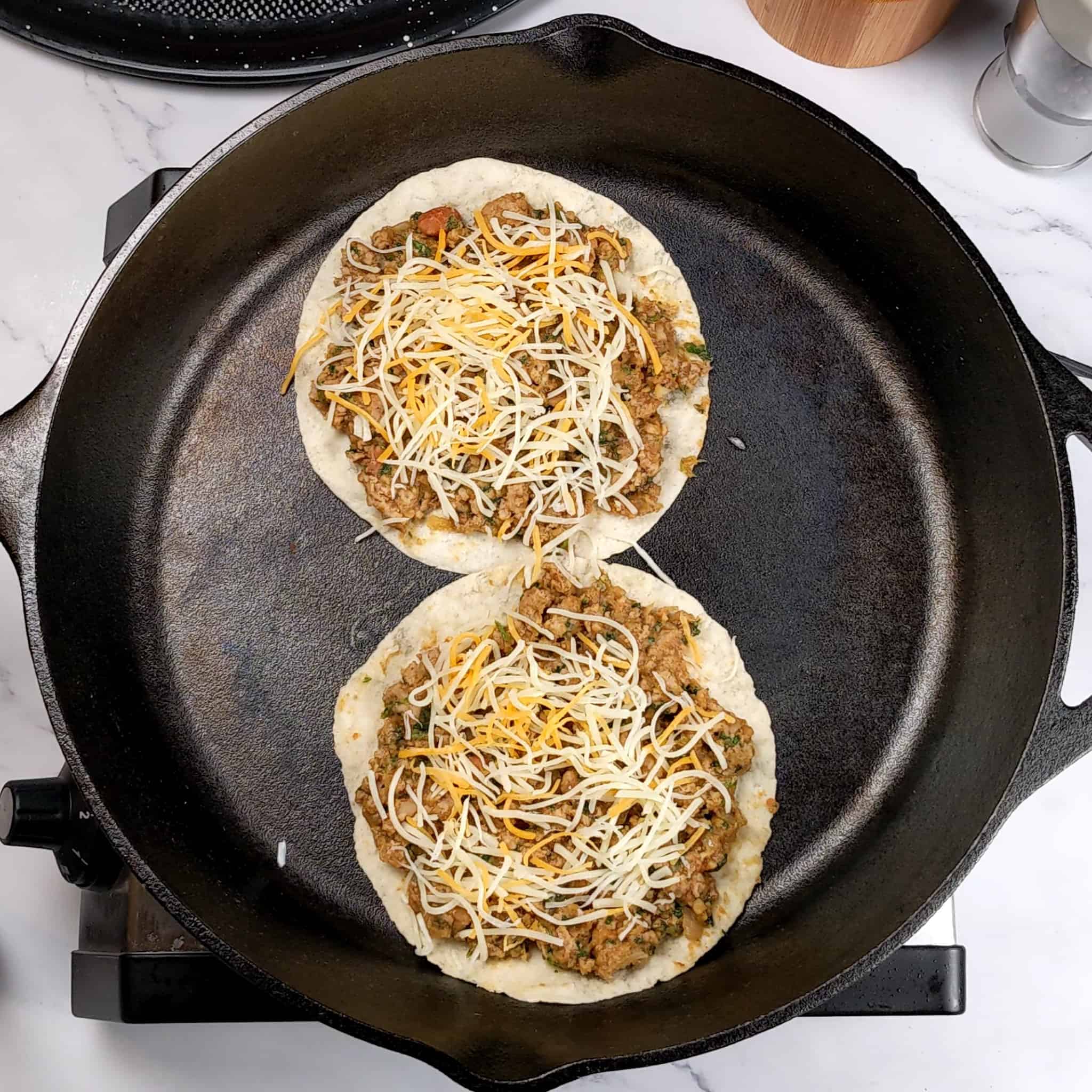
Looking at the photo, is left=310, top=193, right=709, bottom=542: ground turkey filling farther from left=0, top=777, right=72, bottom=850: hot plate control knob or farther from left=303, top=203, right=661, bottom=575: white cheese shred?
left=0, top=777, right=72, bottom=850: hot plate control knob

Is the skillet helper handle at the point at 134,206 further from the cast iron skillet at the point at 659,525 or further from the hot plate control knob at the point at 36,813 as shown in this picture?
the hot plate control knob at the point at 36,813

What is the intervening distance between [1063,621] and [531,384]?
4.27 ft

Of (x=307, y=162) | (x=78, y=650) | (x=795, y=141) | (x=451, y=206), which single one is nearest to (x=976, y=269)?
(x=795, y=141)

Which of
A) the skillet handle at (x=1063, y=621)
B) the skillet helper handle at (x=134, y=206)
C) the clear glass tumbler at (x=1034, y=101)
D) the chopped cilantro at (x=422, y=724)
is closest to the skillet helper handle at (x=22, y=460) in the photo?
the skillet helper handle at (x=134, y=206)

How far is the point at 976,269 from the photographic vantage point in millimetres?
2471

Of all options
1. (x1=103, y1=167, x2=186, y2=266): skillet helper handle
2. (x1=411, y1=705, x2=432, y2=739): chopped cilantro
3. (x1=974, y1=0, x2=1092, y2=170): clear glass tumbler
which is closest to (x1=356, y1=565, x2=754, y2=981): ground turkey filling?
(x1=411, y1=705, x2=432, y2=739): chopped cilantro

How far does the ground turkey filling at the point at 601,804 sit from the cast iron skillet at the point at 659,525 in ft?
0.46

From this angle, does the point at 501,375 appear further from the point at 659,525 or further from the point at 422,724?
the point at 422,724

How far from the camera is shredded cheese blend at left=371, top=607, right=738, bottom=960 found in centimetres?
240

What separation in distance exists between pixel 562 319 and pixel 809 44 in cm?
109

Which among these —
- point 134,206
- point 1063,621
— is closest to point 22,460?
point 134,206

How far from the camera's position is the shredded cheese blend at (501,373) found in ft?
8.21

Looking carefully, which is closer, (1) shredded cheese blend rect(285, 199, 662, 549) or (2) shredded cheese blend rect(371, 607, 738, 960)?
(2) shredded cheese blend rect(371, 607, 738, 960)

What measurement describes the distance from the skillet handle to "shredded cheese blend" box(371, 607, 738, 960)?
2.21 feet
